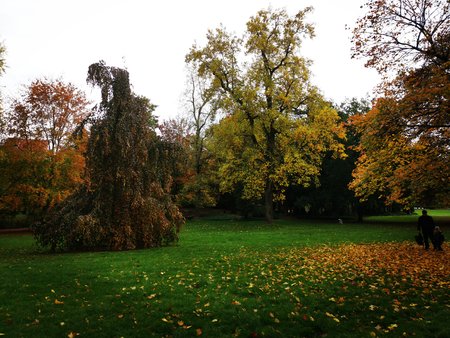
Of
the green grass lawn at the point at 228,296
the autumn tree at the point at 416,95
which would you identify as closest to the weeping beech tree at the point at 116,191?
the green grass lawn at the point at 228,296

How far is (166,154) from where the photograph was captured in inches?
633

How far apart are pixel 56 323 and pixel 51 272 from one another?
4.48 m

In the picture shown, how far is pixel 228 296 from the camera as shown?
679cm

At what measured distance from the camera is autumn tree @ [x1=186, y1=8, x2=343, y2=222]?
25.8m

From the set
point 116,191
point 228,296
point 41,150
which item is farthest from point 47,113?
point 228,296

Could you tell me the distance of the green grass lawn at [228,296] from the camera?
16.9 ft

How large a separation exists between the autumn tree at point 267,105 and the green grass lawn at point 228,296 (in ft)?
49.5

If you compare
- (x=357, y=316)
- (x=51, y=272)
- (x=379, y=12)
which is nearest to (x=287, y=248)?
(x=357, y=316)

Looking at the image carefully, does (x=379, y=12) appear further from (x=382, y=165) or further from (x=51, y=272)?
(x=51, y=272)

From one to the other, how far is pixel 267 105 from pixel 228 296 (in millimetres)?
21845

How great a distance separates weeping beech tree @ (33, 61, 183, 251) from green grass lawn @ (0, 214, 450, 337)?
2.09 metres

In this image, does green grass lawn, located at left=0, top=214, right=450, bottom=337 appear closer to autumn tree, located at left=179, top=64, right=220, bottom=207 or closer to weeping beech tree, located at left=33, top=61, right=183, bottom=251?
weeping beech tree, located at left=33, top=61, right=183, bottom=251

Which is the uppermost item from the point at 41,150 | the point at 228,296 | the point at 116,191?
the point at 41,150

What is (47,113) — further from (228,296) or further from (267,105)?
(228,296)
